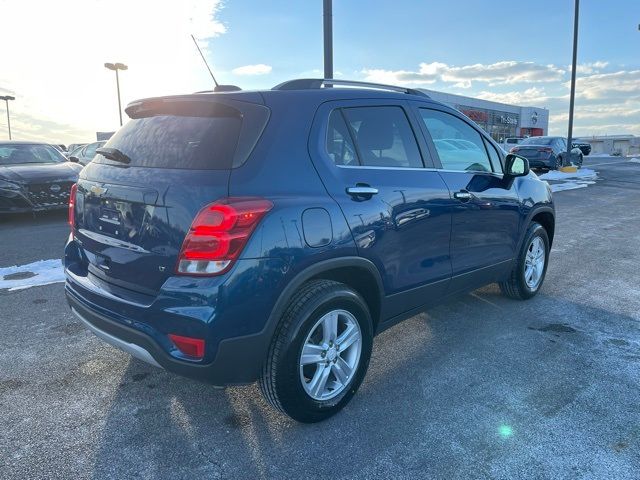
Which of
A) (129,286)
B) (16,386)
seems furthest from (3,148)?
(129,286)

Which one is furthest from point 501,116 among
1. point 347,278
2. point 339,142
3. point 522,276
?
point 347,278

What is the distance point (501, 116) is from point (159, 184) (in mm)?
64758

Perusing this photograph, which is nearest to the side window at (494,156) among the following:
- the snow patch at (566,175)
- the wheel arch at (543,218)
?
the wheel arch at (543,218)

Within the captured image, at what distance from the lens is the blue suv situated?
2.33 m

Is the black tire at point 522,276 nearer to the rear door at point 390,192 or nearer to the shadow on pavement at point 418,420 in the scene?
the shadow on pavement at point 418,420

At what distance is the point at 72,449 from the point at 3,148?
895cm

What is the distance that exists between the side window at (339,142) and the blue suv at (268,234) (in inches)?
0.5

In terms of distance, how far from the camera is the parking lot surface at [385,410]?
7.96ft

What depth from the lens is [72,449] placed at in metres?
2.51

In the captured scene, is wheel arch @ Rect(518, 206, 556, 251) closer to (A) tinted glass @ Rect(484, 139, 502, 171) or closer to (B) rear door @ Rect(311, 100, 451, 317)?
(A) tinted glass @ Rect(484, 139, 502, 171)

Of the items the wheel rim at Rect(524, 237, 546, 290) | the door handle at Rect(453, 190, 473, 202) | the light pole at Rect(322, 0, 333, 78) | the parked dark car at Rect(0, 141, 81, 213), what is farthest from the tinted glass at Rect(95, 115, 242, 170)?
the parked dark car at Rect(0, 141, 81, 213)

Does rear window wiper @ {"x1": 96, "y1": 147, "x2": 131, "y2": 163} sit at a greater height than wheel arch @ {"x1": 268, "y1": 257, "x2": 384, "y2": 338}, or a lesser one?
greater

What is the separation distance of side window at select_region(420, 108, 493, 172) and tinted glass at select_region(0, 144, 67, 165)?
870 cm

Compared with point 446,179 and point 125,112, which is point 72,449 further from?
point 446,179
